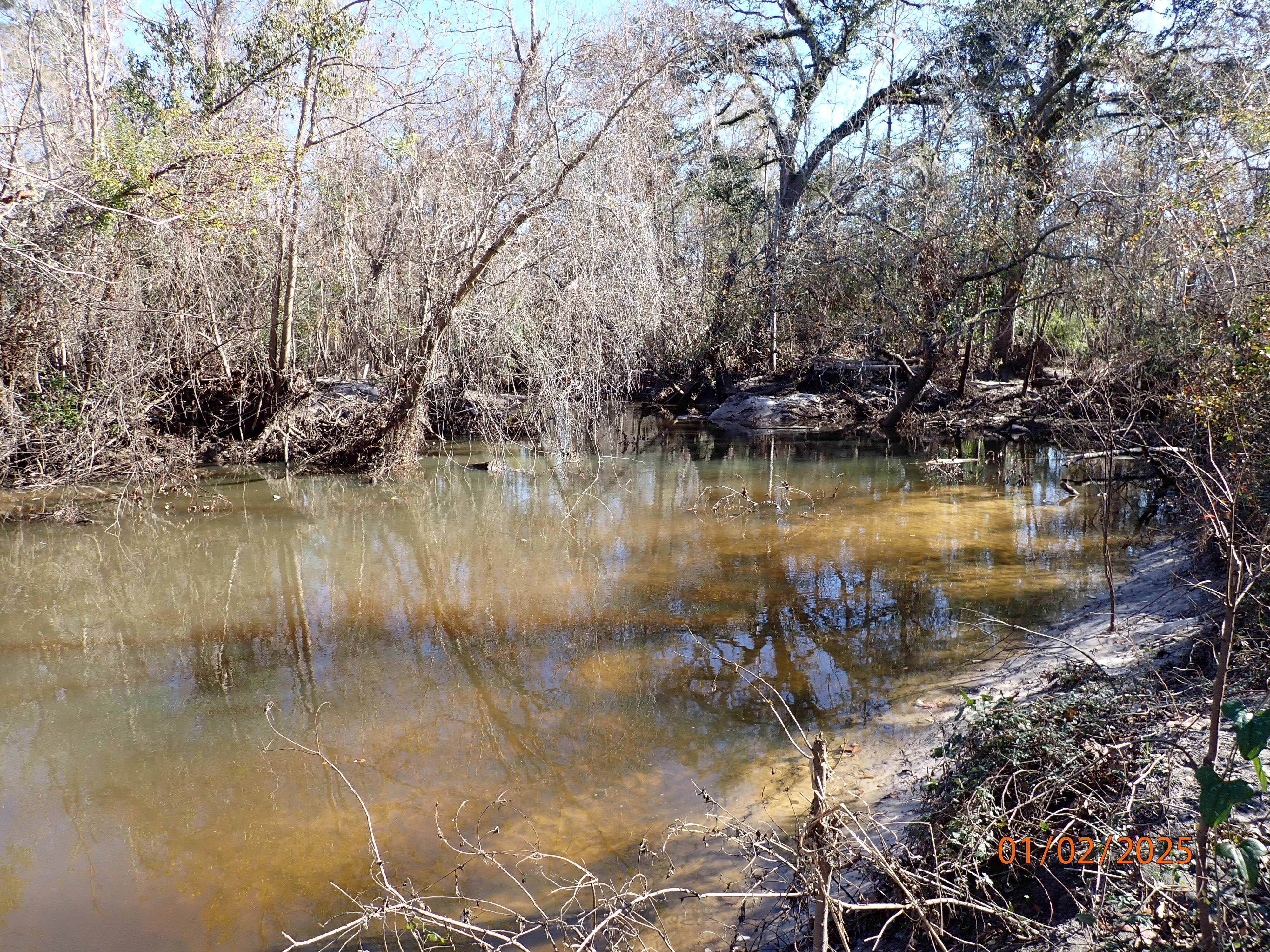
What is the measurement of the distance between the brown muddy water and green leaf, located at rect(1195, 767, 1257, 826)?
2395mm

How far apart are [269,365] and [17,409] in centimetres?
357

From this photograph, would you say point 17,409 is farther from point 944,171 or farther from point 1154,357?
point 944,171

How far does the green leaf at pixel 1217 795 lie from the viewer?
6.26 ft

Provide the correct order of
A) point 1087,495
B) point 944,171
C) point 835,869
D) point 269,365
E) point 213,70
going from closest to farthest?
1. point 835,869
2. point 213,70
3. point 1087,495
4. point 269,365
5. point 944,171

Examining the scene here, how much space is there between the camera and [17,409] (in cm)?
947

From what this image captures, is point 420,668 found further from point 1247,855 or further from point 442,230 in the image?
point 442,230

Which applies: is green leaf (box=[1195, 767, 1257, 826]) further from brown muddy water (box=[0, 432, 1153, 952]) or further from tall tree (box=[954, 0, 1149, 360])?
tall tree (box=[954, 0, 1149, 360])

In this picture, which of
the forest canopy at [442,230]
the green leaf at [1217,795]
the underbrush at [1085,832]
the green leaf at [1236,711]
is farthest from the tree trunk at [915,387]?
the green leaf at [1217,795]

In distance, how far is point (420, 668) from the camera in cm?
594

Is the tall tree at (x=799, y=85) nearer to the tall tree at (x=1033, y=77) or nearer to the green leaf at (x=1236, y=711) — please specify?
the tall tree at (x=1033, y=77)

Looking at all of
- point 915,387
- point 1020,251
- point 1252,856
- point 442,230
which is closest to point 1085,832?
point 1252,856

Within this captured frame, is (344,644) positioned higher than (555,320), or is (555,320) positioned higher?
(555,320)

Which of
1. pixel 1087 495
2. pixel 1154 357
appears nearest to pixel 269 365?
pixel 1087 495

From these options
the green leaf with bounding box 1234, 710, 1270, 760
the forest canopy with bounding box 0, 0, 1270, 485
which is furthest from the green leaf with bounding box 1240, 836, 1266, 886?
the forest canopy with bounding box 0, 0, 1270, 485
